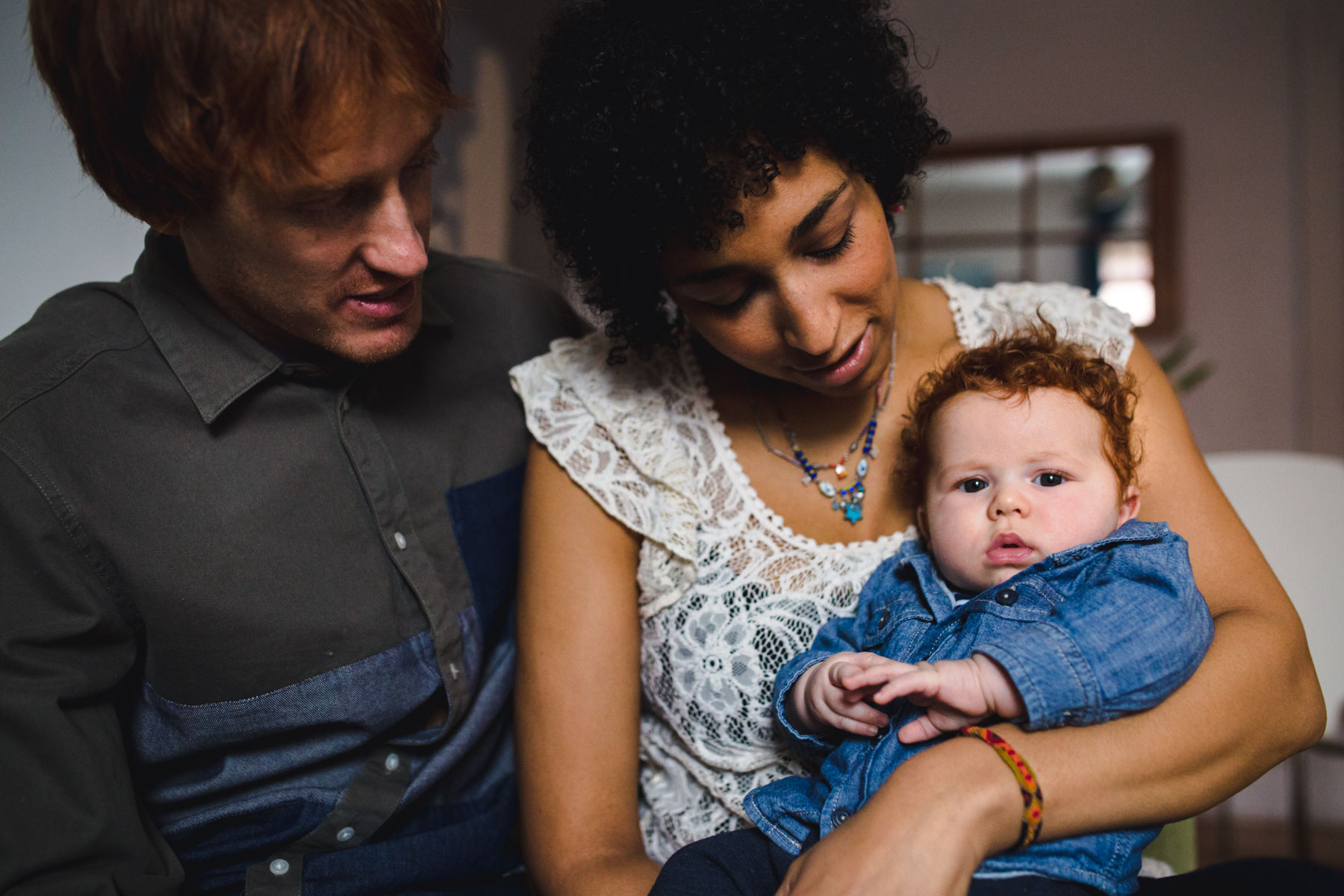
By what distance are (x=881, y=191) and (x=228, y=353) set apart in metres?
1.02

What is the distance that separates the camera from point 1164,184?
4309mm

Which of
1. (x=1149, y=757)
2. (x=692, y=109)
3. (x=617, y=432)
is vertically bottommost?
(x=1149, y=757)

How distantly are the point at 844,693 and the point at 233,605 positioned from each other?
0.85 m

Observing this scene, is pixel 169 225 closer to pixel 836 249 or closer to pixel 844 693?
pixel 836 249

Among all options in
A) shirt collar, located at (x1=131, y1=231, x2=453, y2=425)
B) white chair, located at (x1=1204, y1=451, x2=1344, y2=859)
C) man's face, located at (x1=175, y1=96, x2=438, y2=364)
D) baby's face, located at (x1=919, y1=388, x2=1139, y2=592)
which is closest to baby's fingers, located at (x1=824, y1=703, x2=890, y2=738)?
baby's face, located at (x1=919, y1=388, x2=1139, y2=592)

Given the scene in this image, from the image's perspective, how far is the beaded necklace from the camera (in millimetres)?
1477

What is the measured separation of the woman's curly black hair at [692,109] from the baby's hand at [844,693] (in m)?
0.58

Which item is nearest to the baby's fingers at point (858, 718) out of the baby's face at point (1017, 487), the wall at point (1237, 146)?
the baby's face at point (1017, 487)

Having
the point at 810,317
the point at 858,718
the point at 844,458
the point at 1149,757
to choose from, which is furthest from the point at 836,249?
the point at 1149,757

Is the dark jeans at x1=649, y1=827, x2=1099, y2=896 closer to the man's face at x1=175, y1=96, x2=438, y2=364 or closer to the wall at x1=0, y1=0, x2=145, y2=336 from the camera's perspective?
the man's face at x1=175, y1=96, x2=438, y2=364

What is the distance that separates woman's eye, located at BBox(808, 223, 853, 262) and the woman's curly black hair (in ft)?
0.36

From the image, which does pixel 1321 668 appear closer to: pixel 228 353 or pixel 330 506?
pixel 330 506

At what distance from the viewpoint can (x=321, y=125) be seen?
1149 millimetres

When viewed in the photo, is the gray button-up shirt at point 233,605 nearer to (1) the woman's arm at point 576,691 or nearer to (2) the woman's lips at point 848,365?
(1) the woman's arm at point 576,691
